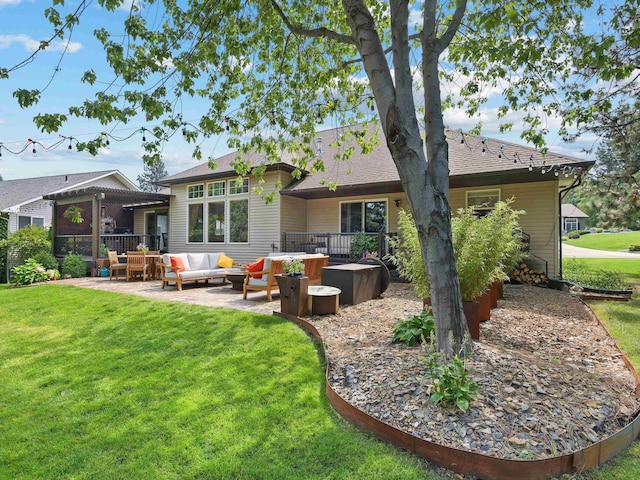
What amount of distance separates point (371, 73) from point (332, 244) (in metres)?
9.08

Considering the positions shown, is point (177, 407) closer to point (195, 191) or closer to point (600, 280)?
point (600, 280)

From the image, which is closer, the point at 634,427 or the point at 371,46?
the point at 634,427

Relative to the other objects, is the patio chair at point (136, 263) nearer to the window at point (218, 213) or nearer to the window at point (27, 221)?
the window at point (218, 213)

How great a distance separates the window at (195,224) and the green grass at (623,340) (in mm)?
13123

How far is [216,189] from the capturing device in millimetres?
14367

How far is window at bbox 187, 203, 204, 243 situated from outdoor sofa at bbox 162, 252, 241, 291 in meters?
4.10

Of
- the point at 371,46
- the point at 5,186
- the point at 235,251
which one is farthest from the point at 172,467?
the point at 5,186

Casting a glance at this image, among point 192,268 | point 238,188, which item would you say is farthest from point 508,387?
point 238,188

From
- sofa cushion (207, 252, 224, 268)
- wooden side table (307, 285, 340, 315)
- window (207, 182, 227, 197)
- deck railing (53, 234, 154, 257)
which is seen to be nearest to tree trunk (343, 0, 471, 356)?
wooden side table (307, 285, 340, 315)

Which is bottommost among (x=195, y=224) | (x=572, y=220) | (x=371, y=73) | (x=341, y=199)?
(x=195, y=224)

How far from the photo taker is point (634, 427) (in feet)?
8.71

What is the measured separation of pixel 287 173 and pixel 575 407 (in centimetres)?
1141

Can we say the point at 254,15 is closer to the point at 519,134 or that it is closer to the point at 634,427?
the point at 519,134

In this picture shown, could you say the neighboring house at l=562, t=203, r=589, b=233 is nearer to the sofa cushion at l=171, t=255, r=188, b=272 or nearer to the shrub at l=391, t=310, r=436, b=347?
the sofa cushion at l=171, t=255, r=188, b=272
